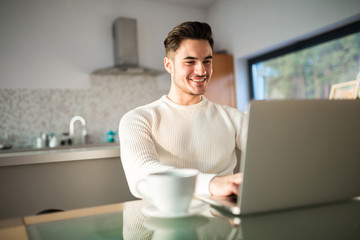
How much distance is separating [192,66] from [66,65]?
3.39 meters

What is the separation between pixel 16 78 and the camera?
410 centimetres

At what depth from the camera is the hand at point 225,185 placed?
2.44 ft

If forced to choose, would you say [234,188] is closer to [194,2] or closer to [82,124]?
[82,124]

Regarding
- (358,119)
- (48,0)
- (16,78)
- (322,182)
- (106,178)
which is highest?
(48,0)

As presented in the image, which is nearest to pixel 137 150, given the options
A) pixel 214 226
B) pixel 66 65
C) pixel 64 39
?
pixel 214 226

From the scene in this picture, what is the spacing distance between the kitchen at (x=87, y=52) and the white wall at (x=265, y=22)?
0.04ft

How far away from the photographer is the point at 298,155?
66cm

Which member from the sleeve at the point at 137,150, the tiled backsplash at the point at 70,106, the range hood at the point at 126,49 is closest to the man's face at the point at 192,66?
the sleeve at the point at 137,150

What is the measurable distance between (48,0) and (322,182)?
4539 millimetres

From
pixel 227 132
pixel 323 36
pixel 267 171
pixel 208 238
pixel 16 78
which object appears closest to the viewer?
pixel 208 238

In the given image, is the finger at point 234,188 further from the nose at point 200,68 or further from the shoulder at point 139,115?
the nose at point 200,68

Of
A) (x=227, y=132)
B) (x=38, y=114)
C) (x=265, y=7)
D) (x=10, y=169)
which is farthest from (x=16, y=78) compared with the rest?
(x=227, y=132)

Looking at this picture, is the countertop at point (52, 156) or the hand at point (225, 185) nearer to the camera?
the hand at point (225, 185)

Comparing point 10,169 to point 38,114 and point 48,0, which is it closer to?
point 38,114
